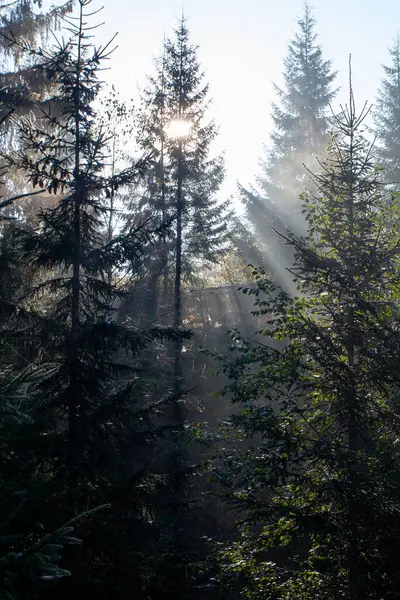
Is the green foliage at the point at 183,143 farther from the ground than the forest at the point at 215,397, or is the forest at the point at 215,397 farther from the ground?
the green foliage at the point at 183,143

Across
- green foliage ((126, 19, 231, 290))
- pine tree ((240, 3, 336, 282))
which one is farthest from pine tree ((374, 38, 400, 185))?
green foliage ((126, 19, 231, 290))

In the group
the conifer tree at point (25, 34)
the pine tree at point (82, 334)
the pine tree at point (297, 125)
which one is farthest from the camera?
the pine tree at point (297, 125)

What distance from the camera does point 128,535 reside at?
7.73 meters

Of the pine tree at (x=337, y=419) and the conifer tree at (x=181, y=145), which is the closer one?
the pine tree at (x=337, y=419)

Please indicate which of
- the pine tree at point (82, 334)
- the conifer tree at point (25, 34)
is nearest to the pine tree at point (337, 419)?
the pine tree at point (82, 334)

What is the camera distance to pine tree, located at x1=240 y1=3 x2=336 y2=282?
109 ft

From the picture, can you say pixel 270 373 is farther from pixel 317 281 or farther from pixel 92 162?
pixel 92 162

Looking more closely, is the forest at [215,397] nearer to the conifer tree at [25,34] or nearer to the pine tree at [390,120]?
the conifer tree at [25,34]

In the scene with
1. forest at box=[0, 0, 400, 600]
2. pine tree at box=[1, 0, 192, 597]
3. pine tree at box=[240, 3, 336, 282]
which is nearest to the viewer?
forest at box=[0, 0, 400, 600]

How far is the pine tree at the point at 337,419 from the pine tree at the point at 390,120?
87.7ft

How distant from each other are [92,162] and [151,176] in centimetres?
1207

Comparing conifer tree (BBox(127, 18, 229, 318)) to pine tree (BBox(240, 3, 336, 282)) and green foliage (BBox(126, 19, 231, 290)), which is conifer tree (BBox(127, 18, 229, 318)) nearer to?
green foliage (BBox(126, 19, 231, 290))

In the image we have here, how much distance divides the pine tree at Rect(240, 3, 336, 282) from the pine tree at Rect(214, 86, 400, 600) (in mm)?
23864

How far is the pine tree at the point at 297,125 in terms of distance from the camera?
33.4 m
